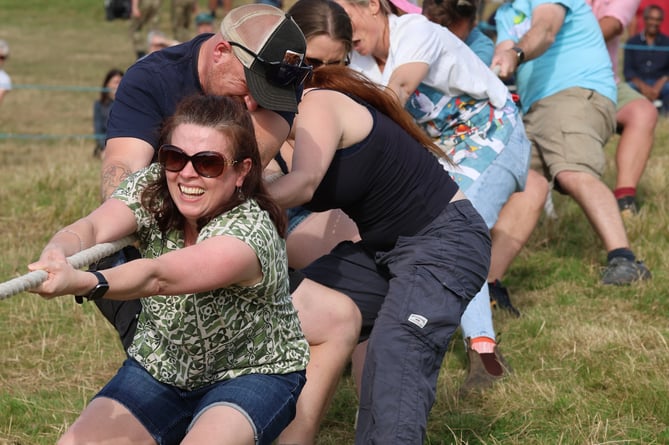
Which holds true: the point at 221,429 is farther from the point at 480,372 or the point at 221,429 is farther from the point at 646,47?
the point at 646,47

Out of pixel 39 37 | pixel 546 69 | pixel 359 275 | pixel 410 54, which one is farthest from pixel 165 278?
pixel 39 37

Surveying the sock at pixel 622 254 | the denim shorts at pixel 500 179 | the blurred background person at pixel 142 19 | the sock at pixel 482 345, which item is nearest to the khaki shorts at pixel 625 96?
the sock at pixel 622 254

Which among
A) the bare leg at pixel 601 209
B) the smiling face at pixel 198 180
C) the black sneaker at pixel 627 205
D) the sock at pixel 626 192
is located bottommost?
the black sneaker at pixel 627 205

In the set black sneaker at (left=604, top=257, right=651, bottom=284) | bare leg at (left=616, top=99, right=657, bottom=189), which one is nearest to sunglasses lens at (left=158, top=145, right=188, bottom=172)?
black sneaker at (left=604, top=257, right=651, bottom=284)

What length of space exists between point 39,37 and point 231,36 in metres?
25.7

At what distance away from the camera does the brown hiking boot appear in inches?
194

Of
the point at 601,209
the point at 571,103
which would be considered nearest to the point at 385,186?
the point at 601,209

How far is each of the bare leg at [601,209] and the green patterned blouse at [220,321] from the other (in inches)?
148

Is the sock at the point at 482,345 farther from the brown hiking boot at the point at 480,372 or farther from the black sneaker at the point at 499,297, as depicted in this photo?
the black sneaker at the point at 499,297

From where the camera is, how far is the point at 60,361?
18.0 feet

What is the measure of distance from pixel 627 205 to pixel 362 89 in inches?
166

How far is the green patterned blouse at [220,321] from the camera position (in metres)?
3.11

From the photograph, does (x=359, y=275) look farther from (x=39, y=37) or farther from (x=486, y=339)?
(x=39, y=37)

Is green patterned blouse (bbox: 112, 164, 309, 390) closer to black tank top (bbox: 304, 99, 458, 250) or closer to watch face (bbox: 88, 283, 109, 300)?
watch face (bbox: 88, 283, 109, 300)
